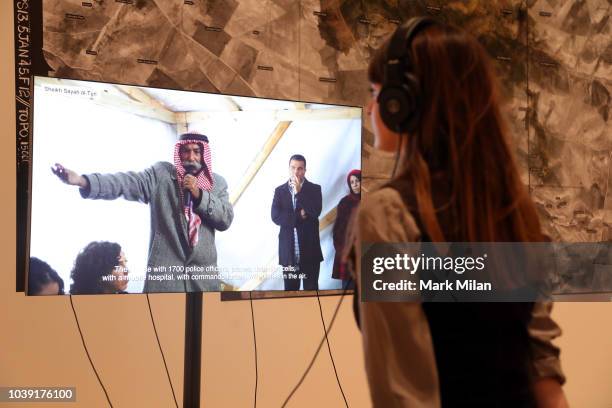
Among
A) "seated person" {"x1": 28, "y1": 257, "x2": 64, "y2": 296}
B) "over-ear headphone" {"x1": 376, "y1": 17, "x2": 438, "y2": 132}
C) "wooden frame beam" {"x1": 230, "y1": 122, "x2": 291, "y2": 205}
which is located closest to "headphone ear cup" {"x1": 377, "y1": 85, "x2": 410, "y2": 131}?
"over-ear headphone" {"x1": 376, "y1": 17, "x2": 438, "y2": 132}

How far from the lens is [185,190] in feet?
5.66

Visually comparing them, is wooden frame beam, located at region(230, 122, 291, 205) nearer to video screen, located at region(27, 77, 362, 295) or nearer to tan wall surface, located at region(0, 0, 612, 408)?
video screen, located at region(27, 77, 362, 295)

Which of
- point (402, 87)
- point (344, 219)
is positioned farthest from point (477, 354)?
point (344, 219)

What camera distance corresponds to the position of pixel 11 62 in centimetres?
188

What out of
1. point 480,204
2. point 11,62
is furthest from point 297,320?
point 11,62

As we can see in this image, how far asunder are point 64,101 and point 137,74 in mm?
400

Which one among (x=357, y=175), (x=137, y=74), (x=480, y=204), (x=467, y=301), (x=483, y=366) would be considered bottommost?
(x=483, y=366)

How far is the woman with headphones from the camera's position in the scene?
1049 mm

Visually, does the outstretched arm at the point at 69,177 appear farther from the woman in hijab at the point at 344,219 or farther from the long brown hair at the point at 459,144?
the long brown hair at the point at 459,144

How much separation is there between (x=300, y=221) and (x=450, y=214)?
0.78 m

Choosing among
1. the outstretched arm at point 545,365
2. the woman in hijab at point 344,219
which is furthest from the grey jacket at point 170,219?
the outstretched arm at point 545,365

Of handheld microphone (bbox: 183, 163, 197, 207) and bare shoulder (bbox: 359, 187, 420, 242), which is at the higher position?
handheld microphone (bbox: 183, 163, 197, 207)

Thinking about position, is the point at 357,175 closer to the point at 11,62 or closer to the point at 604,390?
the point at 11,62

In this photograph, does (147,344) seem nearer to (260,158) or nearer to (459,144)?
(260,158)
